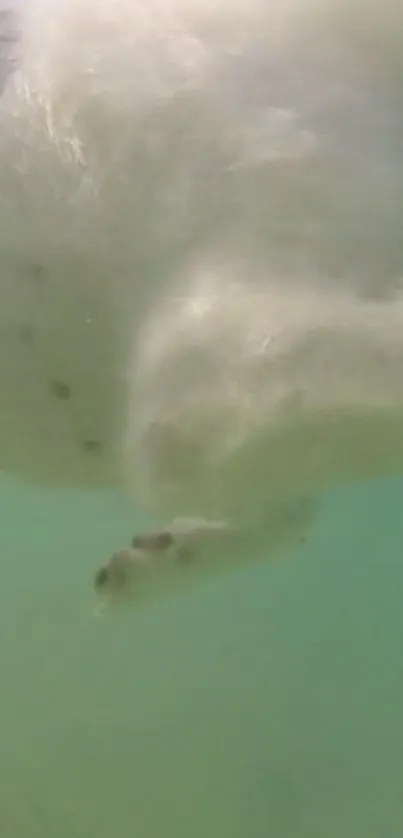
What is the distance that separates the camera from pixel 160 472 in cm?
102

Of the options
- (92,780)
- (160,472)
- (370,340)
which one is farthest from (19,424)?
(92,780)

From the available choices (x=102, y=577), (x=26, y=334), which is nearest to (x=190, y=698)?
(x=102, y=577)

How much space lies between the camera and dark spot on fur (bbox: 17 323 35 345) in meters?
1.10

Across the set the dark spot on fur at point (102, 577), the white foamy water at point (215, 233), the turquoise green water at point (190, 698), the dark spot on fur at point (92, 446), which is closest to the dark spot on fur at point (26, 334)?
the white foamy water at point (215, 233)

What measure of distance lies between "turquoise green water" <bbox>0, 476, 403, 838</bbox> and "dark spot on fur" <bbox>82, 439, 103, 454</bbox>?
765mm

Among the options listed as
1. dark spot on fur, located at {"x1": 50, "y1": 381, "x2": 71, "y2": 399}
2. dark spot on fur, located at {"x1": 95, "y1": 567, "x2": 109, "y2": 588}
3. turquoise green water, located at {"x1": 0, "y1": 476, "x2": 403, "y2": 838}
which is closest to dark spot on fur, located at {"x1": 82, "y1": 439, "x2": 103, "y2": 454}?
dark spot on fur, located at {"x1": 50, "y1": 381, "x2": 71, "y2": 399}

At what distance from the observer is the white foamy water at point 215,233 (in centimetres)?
89

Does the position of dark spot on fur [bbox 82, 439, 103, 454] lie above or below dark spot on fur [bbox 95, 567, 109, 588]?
above

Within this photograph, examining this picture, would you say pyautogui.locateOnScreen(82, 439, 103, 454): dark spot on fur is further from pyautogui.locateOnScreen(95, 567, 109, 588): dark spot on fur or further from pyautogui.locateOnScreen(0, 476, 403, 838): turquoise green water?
pyautogui.locateOnScreen(0, 476, 403, 838): turquoise green water

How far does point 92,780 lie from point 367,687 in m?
0.88

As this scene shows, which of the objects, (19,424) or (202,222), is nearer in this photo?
(202,222)

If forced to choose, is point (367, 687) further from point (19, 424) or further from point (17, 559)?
point (19, 424)

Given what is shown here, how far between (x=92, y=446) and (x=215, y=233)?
13.2 inches

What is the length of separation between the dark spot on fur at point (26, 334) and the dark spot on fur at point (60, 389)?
54mm
